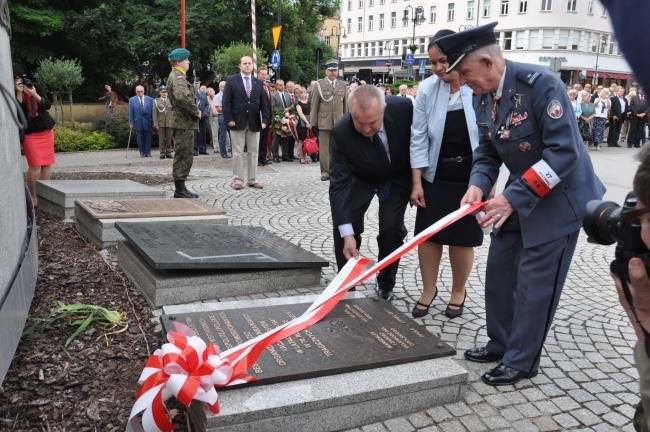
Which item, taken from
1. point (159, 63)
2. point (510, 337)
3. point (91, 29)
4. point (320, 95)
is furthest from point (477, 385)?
point (159, 63)

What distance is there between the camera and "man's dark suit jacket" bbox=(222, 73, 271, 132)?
9805 millimetres

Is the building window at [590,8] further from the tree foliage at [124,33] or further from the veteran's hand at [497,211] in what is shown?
the veteran's hand at [497,211]

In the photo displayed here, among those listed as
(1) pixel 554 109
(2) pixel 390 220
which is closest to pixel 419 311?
(2) pixel 390 220

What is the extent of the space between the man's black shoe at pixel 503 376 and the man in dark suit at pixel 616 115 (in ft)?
65.2

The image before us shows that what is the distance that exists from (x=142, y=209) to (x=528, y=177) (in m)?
4.43

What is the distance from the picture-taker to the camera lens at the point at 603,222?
187cm

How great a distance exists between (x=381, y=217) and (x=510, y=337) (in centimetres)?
146

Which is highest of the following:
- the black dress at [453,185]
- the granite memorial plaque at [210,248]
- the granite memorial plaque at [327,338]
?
the black dress at [453,185]

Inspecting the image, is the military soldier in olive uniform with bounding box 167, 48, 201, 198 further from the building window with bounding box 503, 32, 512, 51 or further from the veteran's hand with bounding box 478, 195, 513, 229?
the building window with bounding box 503, 32, 512, 51

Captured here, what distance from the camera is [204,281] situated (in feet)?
14.5

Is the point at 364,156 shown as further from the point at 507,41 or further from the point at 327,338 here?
the point at 507,41

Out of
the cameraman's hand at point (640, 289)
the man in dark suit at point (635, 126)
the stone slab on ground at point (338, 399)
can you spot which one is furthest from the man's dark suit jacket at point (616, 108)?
the cameraman's hand at point (640, 289)

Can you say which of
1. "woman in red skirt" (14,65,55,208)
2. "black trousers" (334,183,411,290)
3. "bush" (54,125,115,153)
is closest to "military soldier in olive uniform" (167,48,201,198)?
"woman in red skirt" (14,65,55,208)

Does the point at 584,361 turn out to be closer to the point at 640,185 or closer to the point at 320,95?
the point at 640,185
